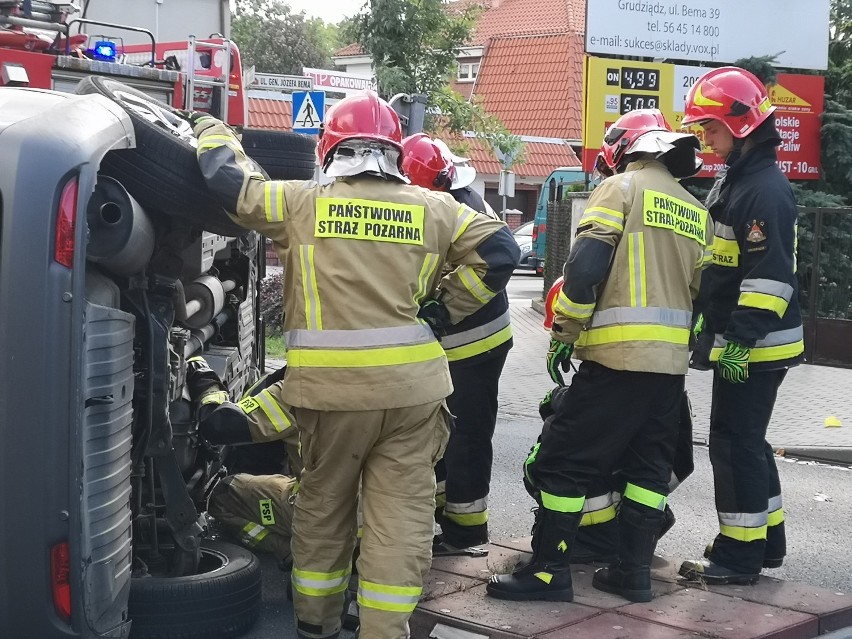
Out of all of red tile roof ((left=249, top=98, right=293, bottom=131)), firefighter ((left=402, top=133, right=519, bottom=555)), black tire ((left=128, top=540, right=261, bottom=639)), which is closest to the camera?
black tire ((left=128, top=540, right=261, bottom=639))

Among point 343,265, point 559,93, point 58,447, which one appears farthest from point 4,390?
point 559,93

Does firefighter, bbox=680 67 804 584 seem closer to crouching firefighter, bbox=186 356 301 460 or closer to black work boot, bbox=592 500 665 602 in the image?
black work boot, bbox=592 500 665 602

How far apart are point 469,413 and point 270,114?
2618cm

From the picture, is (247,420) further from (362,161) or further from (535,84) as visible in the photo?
(535,84)

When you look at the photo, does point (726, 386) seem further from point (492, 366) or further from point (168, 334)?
point (168, 334)

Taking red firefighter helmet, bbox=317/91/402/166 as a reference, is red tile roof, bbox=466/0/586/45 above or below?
above

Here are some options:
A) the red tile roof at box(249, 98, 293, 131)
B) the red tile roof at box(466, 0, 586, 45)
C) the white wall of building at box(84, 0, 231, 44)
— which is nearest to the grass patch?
the white wall of building at box(84, 0, 231, 44)

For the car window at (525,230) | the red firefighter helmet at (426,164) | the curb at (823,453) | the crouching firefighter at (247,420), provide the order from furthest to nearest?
the car window at (525,230)
the curb at (823,453)
the red firefighter helmet at (426,164)
the crouching firefighter at (247,420)

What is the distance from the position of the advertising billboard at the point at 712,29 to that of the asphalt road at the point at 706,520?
8.27 meters

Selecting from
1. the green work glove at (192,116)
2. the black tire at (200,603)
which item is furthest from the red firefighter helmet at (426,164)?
the black tire at (200,603)

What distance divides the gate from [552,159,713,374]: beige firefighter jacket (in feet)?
27.6

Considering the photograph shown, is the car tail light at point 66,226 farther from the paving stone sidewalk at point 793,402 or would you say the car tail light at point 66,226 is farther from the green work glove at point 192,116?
the paving stone sidewalk at point 793,402

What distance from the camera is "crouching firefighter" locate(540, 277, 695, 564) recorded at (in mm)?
4926

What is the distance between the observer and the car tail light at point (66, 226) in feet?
10.2
